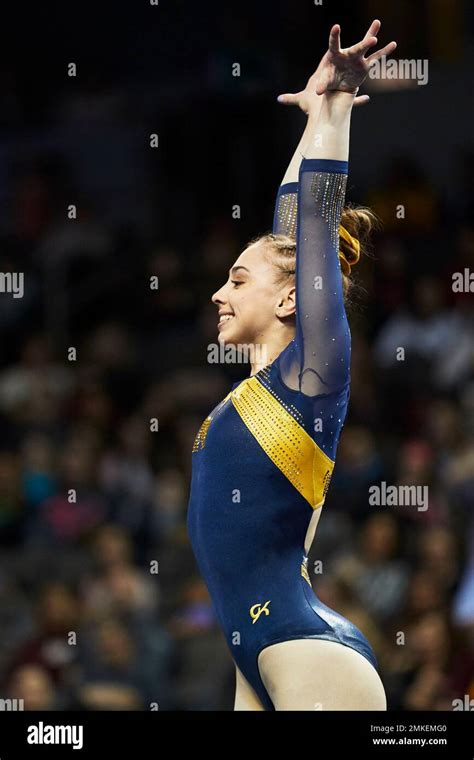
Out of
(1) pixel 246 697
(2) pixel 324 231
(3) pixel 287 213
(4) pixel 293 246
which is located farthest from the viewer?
(3) pixel 287 213

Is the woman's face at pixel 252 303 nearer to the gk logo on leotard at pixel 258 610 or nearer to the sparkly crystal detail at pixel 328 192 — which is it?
the sparkly crystal detail at pixel 328 192

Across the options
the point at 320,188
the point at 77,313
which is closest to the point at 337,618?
the point at 320,188

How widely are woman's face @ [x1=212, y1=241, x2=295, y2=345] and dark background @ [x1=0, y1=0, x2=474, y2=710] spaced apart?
2.63 metres

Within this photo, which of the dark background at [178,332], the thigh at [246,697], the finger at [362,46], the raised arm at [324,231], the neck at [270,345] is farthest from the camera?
the dark background at [178,332]

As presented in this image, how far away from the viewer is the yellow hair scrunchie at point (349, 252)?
123 inches

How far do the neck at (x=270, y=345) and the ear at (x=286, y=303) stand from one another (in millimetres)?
38

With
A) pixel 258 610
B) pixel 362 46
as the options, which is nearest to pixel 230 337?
pixel 258 610

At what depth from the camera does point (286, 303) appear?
304 cm

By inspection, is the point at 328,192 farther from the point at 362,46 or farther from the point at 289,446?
the point at 289,446

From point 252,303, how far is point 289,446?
35 cm

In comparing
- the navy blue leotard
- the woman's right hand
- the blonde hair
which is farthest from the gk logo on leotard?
the woman's right hand

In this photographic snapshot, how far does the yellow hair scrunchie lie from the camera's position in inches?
123

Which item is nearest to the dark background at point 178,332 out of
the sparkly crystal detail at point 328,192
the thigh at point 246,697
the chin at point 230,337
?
the thigh at point 246,697

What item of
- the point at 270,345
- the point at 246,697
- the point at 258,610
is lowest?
the point at 246,697
